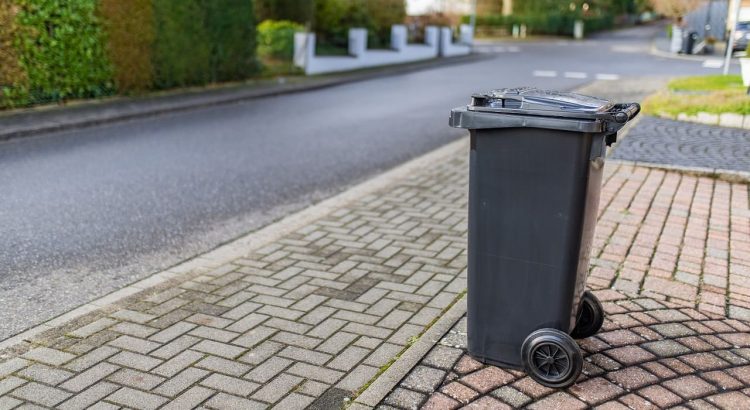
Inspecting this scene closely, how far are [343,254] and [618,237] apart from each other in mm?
2132

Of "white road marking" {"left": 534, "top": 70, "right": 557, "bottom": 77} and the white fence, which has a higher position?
the white fence

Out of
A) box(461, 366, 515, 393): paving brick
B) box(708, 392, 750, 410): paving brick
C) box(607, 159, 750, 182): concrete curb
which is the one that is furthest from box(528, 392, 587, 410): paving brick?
box(607, 159, 750, 182): concrete curb

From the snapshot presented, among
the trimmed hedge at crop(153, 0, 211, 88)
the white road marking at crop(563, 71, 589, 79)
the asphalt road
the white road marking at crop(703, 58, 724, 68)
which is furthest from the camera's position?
the white road marking at crop(703, 58, 724, 68)

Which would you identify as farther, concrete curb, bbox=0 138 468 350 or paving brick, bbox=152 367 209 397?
concrete curb, bbox=0 138 468 350

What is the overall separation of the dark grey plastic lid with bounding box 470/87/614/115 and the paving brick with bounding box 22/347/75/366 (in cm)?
240

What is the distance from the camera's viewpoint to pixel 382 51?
25.3 m

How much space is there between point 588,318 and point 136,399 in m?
2.25

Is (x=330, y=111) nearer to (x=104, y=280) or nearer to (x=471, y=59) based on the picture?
(x=104, y=280)

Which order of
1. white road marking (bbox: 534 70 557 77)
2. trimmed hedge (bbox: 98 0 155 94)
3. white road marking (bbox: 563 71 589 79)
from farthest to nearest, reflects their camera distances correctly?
1. white road marking (bbox: 534 70 557 77)
2. white road marking (bbox: 563 71 589 79)
3. trimmed hedge (bbox: 98 0 155 94)

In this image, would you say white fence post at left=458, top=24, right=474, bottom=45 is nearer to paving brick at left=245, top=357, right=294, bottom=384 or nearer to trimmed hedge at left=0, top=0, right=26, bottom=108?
trimmed hedge at left=0, top=0, right=26, bottom=108

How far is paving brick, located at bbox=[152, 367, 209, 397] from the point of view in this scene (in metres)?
3.27

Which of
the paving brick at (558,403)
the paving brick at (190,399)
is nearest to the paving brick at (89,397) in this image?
the paving brick at (190,399)

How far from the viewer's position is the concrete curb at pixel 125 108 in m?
10.4

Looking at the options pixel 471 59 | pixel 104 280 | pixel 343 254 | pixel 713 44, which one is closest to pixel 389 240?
pixel 343 254
